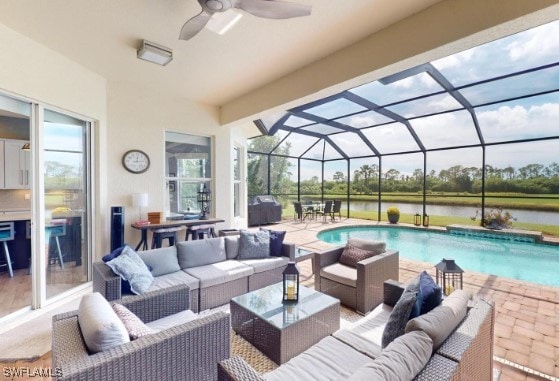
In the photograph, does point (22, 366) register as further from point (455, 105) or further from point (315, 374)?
point (455, 105)

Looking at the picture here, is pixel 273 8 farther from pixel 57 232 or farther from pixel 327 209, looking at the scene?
pixel 327 209

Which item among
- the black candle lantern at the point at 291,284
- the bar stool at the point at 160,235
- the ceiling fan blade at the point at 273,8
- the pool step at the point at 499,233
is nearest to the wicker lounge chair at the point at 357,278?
the black candle lantern at the point at 291,284

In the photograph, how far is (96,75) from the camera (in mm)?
4070

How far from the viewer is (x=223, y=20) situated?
8.35 ft

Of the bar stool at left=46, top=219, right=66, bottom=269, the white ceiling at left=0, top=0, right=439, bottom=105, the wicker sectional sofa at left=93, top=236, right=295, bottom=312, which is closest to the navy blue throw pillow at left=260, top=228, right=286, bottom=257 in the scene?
the wicker sectional sofa at left=93, top=236, right=295, bottom=312

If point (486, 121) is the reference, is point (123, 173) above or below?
below

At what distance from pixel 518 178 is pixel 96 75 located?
10.6 metres

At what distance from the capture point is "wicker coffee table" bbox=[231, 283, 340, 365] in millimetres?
2062

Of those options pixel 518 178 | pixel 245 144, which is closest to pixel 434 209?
pixel 518 178

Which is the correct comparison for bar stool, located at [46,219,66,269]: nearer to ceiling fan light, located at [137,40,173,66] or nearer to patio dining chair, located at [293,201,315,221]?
ceiling fan light, located at [137,40,173,66]

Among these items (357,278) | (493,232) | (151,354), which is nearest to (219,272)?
(357,278)

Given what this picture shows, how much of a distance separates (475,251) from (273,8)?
7214mm

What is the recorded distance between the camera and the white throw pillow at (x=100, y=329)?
4.29 ft

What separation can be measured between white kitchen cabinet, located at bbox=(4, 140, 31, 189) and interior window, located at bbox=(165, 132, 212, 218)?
2288mm
